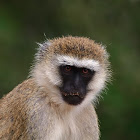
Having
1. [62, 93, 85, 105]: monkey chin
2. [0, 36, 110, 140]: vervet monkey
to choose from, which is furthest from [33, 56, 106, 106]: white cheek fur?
[62, 93, 85, 105]: monkey chin

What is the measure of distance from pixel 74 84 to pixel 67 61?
0.43 m

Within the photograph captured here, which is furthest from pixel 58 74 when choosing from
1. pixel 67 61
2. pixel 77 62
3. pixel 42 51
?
pixel 42 51

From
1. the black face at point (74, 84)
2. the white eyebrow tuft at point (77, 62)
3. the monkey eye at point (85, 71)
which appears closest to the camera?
the black face at point (74, 84)

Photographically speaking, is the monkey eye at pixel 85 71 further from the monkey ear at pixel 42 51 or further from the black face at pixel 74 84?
the monkey ear at pixel 42 51

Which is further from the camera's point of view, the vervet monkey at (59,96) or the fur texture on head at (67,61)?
the fur texture on head at (67,61)

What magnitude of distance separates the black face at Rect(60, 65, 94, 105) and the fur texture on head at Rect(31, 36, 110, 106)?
99 millimetres

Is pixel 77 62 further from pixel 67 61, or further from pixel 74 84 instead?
pixel 74 84

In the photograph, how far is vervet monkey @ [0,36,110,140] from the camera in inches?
347

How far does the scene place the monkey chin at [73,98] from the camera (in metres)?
8.83

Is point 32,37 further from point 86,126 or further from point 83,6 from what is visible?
point 86,126

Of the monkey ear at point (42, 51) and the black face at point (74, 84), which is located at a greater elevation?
the monkey ear at point (42, 51)

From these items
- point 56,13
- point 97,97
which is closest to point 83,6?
point 56,13

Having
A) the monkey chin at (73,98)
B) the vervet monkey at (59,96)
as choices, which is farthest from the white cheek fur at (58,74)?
the monkey chin at (73,98)

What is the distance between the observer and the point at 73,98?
8875mm
